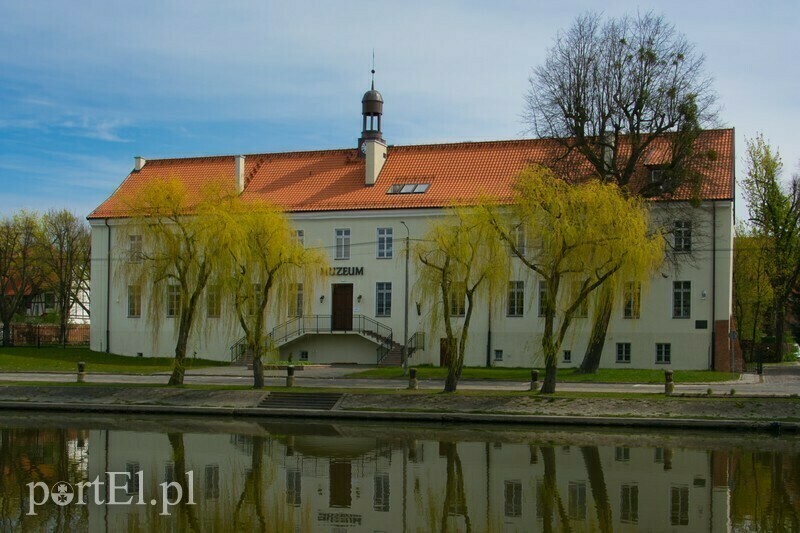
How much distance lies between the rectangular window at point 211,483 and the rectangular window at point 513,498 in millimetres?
5397

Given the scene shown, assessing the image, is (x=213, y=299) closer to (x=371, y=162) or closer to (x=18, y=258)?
(x=371, y=162)

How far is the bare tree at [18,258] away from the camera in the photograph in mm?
58300

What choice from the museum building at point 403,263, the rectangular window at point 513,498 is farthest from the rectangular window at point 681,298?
the rectangular window at point 513,498

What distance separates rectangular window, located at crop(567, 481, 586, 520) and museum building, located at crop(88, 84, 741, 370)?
1846cm

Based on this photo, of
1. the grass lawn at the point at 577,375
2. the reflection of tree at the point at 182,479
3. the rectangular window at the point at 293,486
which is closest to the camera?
the reflection of tree at the point at 182,479

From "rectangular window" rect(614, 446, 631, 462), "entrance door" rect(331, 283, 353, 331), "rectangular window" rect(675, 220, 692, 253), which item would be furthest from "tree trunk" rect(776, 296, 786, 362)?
"rectangular window" rect(614, 446, 631, 462)

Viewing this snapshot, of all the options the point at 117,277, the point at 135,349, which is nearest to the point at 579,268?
the point at 117,277

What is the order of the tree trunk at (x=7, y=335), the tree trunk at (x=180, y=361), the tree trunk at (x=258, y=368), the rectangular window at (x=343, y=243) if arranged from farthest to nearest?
1. the tree trunk at (x=7, y=335)
2. the rectangular window at (x=343, y=243)
3. the tree trunk at (x=180, y=361)
4. the tree trunk at (x=258, y=368)

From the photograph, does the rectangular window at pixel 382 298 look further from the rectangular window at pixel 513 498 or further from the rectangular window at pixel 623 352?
the rectangular window at pixel 513 498

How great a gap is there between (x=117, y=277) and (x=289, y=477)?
1650 centimetres

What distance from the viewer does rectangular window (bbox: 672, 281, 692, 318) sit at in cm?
4072

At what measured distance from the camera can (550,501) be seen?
1727 cm

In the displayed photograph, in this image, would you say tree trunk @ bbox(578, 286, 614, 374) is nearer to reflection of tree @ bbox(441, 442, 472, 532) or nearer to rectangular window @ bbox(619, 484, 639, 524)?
reflection of tree @ bbox(441, 442, 472, 532)

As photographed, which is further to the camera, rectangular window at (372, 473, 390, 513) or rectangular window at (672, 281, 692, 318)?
rectangular window at (672, 281, 692, 318)
